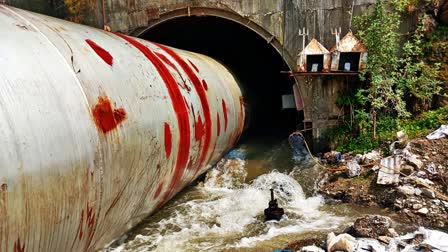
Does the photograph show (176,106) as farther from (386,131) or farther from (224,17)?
(224,17)

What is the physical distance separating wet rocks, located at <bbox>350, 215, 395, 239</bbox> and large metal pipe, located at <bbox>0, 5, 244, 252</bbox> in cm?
228

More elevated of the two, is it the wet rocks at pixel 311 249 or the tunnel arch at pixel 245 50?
the tunnel arch at pixel 245 50

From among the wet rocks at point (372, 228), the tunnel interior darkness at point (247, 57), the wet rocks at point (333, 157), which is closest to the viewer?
the wet rocks at point (372, 228)

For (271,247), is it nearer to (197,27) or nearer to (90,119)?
(90,119)

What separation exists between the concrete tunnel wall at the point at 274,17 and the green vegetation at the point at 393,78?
0.54 metres

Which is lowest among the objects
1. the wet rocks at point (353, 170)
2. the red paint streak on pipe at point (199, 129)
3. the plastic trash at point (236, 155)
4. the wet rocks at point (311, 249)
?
the wet rocks at point (311, 249)

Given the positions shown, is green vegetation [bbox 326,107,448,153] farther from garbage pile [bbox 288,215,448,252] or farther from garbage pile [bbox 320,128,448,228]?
garbage pile [bbox 288,215,448,252]

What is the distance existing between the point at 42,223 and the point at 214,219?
11.7 ft

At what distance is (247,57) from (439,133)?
713cm

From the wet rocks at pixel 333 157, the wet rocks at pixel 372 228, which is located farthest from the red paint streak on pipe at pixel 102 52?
the wet rocks at pixel 333 157

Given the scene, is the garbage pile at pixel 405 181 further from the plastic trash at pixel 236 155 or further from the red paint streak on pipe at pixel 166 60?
the red paint streak on pipe at pixel 166 60

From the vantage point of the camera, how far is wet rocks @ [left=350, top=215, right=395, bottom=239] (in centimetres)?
441

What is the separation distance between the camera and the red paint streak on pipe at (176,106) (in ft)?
14.0

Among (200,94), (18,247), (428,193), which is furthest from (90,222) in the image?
(428,193)
